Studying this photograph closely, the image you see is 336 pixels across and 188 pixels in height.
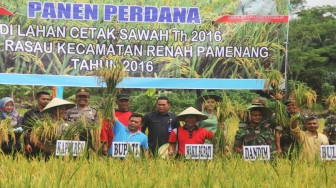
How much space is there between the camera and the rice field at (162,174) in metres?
4.12

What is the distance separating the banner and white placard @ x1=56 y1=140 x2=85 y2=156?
8.32ft

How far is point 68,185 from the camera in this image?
4.06m

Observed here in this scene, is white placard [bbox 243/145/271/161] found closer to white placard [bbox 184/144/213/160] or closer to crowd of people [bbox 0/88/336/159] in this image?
crowd of people [bbox 0/88/336/159]

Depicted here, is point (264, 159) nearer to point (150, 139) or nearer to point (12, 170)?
point (150, 139)

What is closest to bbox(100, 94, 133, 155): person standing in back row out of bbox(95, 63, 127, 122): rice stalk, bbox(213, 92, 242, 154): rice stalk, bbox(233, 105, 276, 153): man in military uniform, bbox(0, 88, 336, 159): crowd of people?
bbox(0, 88, 336, 159): crowd of people

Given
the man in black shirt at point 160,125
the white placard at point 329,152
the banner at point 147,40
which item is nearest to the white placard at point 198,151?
the man in black shirt at point 160,125

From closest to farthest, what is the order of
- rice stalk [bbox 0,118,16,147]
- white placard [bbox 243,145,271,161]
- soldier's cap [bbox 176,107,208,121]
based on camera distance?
rice stalk [bbox 0,118,16,147]
white placard [bbox 243,145,271,161]
soldier's cap [bbox 176,107,208,121]

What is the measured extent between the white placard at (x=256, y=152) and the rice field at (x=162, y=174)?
12 cm

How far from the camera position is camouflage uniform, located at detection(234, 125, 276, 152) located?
5.60 m

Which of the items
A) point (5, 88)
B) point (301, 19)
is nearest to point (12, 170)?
point (5, 88)

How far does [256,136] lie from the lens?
5621 mm

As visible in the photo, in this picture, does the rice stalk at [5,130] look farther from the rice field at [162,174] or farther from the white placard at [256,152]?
the white placard at [256,152]

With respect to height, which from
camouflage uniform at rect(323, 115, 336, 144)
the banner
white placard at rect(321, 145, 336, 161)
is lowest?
white placard at rect(321, 145, 336, 161)

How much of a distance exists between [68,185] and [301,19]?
84.5 ft
